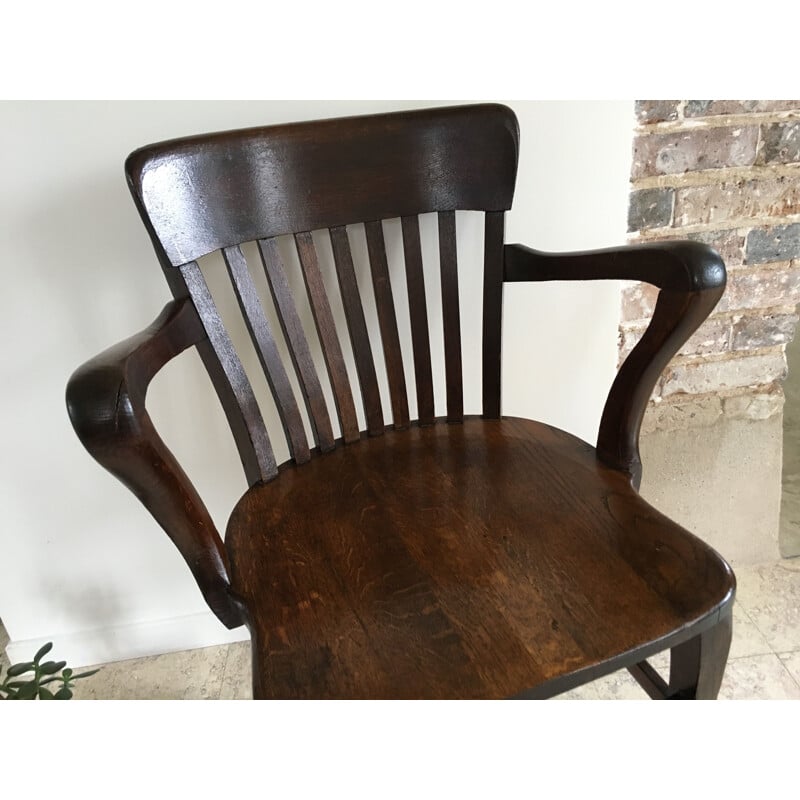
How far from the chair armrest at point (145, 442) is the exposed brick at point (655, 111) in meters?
0.75

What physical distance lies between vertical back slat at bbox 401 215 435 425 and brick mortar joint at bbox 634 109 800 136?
16.5 inches

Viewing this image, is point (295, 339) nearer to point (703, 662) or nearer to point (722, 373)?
point (703, 662)

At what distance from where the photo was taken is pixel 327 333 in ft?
3.18

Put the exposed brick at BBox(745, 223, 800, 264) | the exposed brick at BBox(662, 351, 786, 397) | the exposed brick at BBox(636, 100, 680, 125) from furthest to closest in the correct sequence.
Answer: the exposed brick at BBox(662, 351, 786, 397)
the exposed brick at BBox(745, 223, 800, 264)
the exposed brick at BBox(636, 100, 680, 125)

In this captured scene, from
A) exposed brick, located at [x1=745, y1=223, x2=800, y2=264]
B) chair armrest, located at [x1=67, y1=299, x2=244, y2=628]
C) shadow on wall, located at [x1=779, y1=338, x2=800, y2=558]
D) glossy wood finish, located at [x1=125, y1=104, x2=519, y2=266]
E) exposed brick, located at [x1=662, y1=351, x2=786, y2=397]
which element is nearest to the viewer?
chair armrest, located at [x1=67, y1=299, x2=244, y2=628]

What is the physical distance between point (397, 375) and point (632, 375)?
0.32 meters

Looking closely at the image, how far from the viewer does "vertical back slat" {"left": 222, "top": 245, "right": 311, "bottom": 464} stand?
0.90m

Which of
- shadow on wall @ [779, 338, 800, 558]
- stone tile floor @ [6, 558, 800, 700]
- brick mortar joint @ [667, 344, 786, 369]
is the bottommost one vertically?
stone tile floor @ [6, 558, 800, 700]

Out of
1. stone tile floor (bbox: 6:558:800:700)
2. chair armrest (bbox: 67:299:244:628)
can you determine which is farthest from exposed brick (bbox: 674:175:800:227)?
chair armrest (bbox: 67:299:244:628)

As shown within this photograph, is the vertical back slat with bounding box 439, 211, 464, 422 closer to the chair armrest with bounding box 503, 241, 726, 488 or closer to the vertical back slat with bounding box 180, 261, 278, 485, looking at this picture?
the chair armrest with bounding box 503, 241, 726, 488

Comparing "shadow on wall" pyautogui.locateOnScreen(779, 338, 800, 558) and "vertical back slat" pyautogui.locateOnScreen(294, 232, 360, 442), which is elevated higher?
"vertical back slat" pyautogui.locateOnScreen(294, 232, 360, 442)

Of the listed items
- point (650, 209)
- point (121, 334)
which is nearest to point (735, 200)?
point (650, 209)
